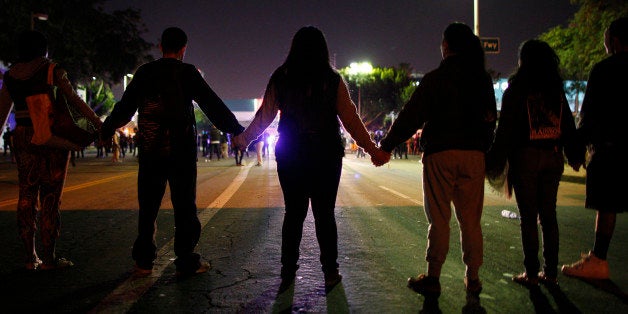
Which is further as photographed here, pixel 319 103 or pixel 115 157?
pixel 115 157

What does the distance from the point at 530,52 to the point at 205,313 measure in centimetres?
311

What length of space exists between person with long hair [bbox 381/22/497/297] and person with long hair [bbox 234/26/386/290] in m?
0.56

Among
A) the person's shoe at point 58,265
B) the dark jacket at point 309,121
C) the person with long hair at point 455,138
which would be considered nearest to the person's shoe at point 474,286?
the person with long hair at point 455,138

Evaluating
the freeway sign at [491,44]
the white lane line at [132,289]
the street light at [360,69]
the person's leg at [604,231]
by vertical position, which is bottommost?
the white lane line at [132,289]

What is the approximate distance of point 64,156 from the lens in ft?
15.0

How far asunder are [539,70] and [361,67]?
235ft

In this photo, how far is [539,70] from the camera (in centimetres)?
416

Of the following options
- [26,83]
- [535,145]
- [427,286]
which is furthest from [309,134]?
[26,83]

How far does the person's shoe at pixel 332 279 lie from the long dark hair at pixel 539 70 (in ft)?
6.79

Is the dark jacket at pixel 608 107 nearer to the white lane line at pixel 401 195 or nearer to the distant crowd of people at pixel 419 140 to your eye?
the distant crowd of people at pixel 419 140

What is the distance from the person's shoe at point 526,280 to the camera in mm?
4090

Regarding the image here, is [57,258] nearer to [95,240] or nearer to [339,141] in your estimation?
[95,240]

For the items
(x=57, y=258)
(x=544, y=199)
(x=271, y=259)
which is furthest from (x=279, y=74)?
(x=57, y=258)

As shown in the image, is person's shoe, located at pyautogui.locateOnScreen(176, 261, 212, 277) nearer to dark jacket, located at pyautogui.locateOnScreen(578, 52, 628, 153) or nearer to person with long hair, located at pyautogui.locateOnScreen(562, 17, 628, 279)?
person with long hair, located at pyautogui.locateOnScreen(562, 17, 628, 279)
